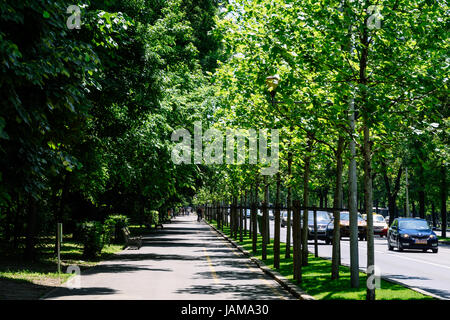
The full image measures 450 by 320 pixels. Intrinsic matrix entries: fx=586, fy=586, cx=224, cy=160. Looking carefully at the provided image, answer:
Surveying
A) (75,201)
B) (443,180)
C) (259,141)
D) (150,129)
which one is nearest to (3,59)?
(150,129)

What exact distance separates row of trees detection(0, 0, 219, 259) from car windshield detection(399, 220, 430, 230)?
10.9 meters

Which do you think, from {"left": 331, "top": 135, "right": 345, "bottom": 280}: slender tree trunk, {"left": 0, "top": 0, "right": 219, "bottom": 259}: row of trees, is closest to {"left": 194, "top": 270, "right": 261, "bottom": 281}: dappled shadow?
{"left": 331, "top": 135, "right": 345, "bottom": 280}: slender tree trunk

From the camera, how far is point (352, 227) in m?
14.1

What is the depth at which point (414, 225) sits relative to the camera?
2973 cm

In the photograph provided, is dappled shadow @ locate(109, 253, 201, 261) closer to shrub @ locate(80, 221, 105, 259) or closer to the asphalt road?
shrub @ locate(80, 221, 105, 259)

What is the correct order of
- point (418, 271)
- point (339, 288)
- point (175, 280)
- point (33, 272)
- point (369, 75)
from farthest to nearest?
1. point (418, 271)
2. point (33, 272)
3. point (175, 280)
4. point (339, 288)
5. point (369, 75)

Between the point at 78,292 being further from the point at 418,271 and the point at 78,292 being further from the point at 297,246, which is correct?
the point at 418,271

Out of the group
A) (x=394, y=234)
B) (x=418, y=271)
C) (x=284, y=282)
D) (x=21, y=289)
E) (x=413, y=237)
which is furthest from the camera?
(x=394, y=234)

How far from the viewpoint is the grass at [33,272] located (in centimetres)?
1266

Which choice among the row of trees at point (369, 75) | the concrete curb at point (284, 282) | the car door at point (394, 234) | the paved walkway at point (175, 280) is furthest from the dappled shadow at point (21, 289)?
the car door at point (394, 234)

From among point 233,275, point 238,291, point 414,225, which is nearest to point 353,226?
point 238,291

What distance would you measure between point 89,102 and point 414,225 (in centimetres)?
2321

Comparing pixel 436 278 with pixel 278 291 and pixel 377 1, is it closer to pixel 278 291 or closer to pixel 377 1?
pixel 278 291

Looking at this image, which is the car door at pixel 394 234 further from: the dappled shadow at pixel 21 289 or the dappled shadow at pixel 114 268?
the dappled shadow at pixel 21 289
